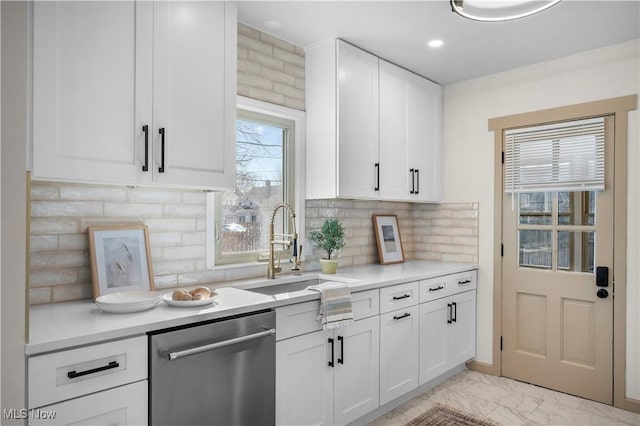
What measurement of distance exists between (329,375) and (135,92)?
69.8 inches

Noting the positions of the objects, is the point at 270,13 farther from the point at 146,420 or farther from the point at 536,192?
the point at 536,192

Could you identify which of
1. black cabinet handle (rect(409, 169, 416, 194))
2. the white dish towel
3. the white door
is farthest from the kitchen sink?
the white door

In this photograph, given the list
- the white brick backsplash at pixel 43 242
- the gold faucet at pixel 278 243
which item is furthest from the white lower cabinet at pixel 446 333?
the white brick backsplash at pixel 43 242

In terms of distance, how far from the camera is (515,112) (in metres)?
3.52

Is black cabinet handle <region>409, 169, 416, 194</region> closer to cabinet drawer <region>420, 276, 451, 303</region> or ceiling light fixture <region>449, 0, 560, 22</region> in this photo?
cabinet drawer <region>420, 276, 451, 303</region>

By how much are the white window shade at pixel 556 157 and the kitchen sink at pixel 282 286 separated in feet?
6.26

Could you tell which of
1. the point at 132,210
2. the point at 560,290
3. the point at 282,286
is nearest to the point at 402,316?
the point at 282,286

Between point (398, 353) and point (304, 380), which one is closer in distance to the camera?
point (304, 380)

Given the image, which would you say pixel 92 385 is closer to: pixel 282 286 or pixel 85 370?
pixel 85 370

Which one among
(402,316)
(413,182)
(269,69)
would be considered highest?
(269,69)

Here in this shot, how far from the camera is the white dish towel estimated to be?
7.50ft

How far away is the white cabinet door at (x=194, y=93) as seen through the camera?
77.0 inches

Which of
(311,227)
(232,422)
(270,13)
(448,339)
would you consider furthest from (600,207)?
(232,422)

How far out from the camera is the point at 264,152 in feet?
9.46
